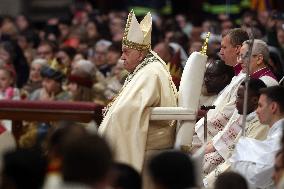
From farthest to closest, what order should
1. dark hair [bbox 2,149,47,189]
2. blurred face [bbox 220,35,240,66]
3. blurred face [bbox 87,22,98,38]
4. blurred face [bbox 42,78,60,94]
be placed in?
blurred face [bbox 87,22,98,38] < blurred face [bbox 42,78,60,94] < blurred face [bbox 220,35,240,66] < dark hair [bbox 2,149,47,189]

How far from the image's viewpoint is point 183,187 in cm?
831

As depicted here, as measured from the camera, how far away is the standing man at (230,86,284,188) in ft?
34.7

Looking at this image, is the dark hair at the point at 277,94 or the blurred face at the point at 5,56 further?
the blurred face at the point at 5,56

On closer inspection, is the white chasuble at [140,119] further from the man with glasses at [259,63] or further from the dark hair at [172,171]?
the dark hair at [172,171]

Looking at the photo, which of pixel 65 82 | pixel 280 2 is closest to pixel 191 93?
pixel 65 82

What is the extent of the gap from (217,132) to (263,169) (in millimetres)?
1876

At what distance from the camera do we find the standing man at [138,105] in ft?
38.5

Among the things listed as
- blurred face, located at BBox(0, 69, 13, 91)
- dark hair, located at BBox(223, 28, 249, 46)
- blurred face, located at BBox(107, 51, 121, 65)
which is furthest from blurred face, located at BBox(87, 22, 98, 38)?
dark hair, located at BBox(223, 28, 249, 46)

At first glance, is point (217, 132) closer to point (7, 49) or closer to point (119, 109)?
point (119, 109)

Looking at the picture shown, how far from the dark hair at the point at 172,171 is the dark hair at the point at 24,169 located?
681 millimetres

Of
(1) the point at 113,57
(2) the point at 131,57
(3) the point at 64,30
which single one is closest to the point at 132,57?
(2) the point at 131,57

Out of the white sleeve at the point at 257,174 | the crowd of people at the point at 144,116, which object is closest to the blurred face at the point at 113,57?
the crowd of people at the point at 144,116

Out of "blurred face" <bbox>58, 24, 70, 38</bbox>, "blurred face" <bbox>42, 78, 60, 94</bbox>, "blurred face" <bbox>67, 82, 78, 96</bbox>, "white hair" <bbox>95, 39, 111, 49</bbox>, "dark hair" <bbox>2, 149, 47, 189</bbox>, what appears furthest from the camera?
"blurred face" <bbox>58, 24, 70, 38</bbox>

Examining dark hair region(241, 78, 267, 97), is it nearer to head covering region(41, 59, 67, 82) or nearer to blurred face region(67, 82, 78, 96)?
blurred face region(67, 82, 78, 96)
